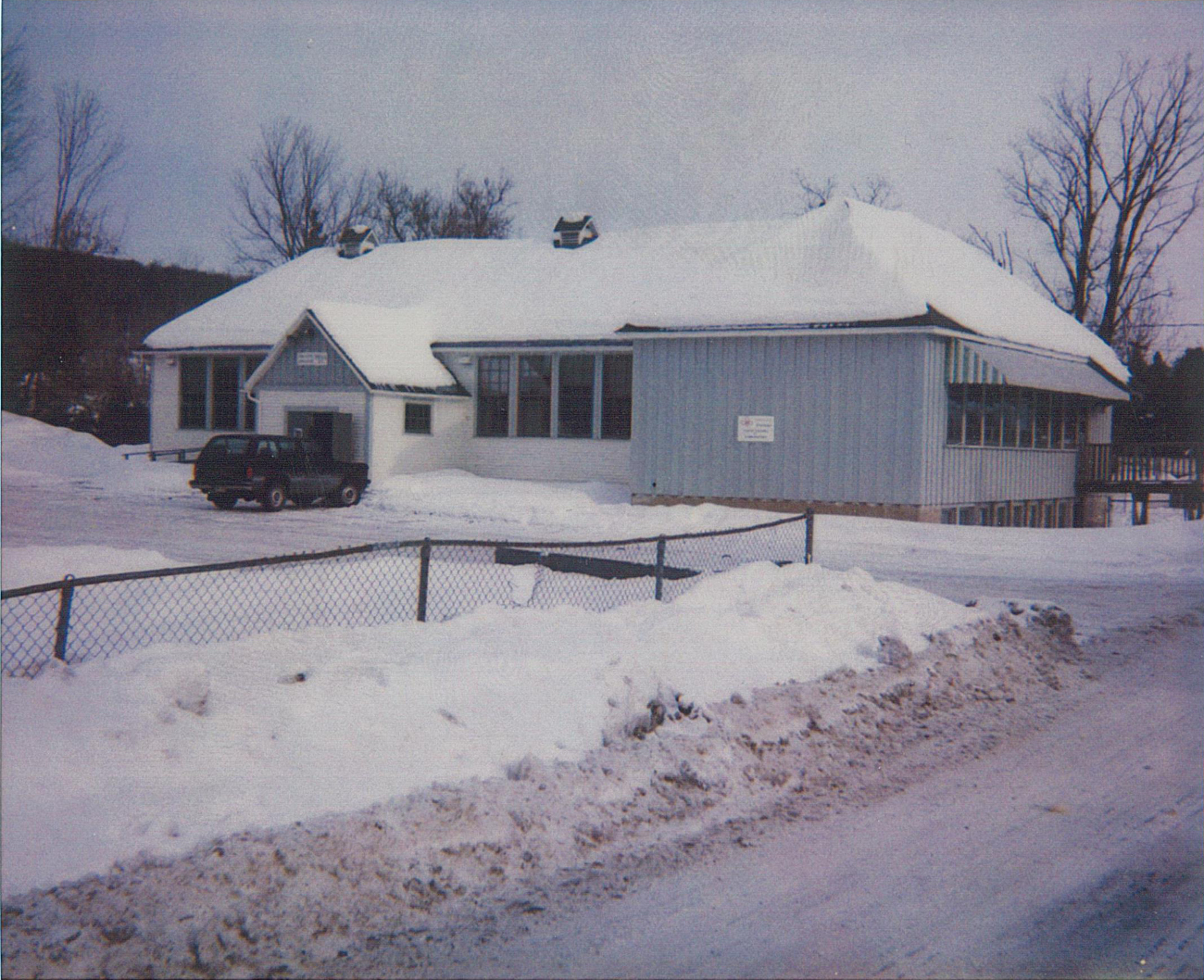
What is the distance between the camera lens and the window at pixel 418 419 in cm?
2655

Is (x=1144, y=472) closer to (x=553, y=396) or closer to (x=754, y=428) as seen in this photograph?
(x=754, y=428)

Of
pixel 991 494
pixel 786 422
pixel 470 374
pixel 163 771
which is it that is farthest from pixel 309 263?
pixel 163 771

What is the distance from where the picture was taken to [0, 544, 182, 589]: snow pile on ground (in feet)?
30.5

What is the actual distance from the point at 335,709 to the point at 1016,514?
861 inches

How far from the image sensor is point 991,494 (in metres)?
23.2

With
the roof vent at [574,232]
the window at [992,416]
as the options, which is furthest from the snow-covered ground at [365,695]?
the roof vent at [574,232]

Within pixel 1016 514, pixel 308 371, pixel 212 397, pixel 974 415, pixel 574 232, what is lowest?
pixel 1016 514

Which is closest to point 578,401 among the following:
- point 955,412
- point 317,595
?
point 955,412

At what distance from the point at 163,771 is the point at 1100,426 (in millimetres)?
29930

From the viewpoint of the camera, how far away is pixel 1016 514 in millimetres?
24531

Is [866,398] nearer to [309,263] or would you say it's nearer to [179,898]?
[179,898]

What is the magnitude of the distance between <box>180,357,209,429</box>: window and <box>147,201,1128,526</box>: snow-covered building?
6 centimetres

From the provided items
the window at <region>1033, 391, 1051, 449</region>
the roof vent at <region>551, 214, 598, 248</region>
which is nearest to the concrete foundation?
the window at <region>1033, 391, 1051, 449</region>

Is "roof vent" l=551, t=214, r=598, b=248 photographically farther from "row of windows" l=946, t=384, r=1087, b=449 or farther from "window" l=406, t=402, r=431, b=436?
"row of windows" l=946, t=384, r=1087, b=449
